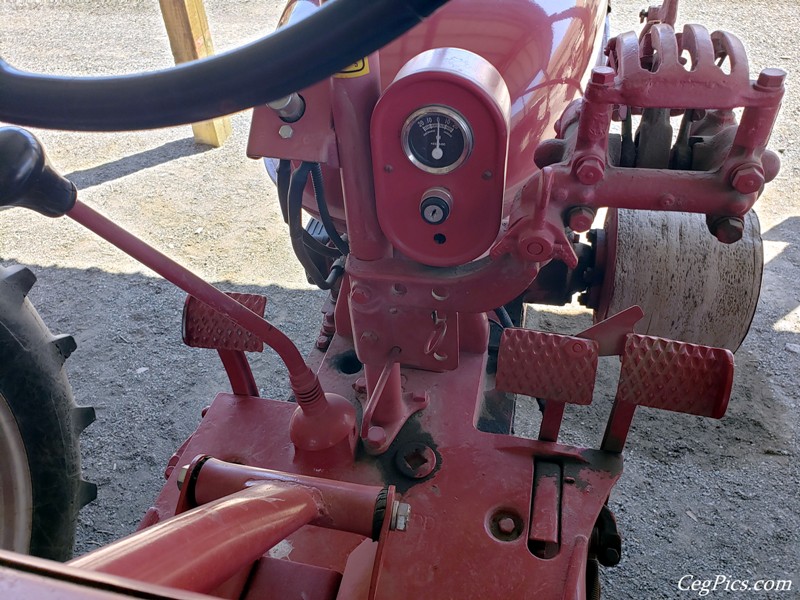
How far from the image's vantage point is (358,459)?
130 centimetres

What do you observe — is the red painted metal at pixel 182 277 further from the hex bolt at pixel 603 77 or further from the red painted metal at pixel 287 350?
the hex bolt at pixel 603 77

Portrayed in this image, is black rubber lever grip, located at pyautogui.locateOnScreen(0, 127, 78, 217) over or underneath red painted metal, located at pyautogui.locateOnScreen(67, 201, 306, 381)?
over

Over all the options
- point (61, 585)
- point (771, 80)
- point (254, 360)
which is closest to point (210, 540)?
point (61, 585)

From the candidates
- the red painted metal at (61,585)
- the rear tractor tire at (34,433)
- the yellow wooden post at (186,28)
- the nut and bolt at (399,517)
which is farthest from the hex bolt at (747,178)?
the yellow wooden post at (186,28)

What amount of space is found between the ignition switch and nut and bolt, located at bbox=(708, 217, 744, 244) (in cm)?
42

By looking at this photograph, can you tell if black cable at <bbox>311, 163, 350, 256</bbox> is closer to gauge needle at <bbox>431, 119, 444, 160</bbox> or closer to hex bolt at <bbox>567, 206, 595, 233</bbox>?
gauge needle at <bbox>431, 119, 444, 160</bbox>

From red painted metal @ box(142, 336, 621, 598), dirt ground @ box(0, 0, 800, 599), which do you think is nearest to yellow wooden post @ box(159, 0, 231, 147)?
dirt ground @ box(0, 0, 800, 599)

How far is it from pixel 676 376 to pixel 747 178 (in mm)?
342

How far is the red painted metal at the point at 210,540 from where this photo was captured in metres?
0.53

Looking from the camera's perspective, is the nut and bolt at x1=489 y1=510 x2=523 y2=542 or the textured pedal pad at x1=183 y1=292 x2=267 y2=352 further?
the textured pedal pad at x1=183 y1=292 x2=267 y2=352

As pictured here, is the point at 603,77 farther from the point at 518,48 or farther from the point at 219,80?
the point at 219,80

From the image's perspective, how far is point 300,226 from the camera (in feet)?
4.24

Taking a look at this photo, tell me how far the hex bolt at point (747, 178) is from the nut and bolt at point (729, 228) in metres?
0.06

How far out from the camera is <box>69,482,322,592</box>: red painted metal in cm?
53
